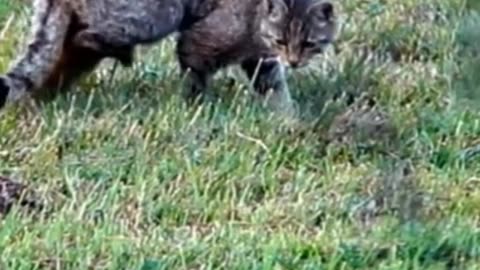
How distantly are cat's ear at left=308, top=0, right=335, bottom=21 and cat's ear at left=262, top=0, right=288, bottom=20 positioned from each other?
0.13 meters

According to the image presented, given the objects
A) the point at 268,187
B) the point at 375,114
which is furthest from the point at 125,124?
the point at 375,114

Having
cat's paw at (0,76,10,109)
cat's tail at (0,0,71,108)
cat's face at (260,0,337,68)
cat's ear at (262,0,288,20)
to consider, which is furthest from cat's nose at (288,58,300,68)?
cat's paw at (0,76,10,109)

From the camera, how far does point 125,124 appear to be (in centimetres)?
582

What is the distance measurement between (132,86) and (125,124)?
0.52 m

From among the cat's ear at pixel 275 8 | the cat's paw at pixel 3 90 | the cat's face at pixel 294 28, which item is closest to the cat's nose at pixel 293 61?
the cat's face at pixel 294 28

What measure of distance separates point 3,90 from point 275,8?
140 centimetres

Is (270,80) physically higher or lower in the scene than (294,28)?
lower

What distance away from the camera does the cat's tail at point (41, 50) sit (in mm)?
5863

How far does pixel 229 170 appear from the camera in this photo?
5.41 metres

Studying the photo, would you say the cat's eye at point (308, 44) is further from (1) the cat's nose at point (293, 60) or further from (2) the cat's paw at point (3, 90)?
(2) the cat's paw at point (3, 90)

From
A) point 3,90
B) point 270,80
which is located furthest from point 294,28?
point 3,90

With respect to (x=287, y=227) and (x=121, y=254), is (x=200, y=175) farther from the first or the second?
(x=121, y=254)

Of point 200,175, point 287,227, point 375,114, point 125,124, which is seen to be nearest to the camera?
point 375,114

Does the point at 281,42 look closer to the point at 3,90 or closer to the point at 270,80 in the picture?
the point at 270,80
